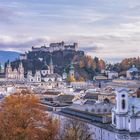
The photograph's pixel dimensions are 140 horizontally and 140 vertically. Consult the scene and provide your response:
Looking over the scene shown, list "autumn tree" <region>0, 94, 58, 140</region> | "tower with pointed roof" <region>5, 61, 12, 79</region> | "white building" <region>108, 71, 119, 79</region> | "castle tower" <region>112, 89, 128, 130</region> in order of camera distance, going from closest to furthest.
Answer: "autumn tree" <region>0, 94, 58, 140</region>, "castle tower" <region>112, 89, 128, 130</region>, "white building" <region>108, 71, 119, 79</region>, "tower with pointed roof" <region>5, 61, 12, 79</region>

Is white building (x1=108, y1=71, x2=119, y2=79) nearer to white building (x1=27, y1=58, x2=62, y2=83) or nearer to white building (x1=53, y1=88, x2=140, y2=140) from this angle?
white building (x1=27, y1=58, x2=62, y2=83)

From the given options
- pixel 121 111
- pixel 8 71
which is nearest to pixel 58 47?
pixel 8 71

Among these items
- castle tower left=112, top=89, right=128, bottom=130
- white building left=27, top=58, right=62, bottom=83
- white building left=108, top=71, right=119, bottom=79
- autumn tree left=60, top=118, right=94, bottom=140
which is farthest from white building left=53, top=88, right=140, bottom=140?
white building left=108, top=71, right=119, bottom=79

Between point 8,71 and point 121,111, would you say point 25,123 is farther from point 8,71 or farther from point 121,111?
point 8,71

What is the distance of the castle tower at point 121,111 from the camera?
4319 centimetres

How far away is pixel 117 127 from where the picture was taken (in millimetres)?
43219

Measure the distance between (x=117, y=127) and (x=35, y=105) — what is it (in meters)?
6.41

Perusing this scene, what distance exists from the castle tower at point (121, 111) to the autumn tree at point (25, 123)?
5.10 metres

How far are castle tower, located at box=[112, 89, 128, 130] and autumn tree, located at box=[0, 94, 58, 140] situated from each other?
5098 mm

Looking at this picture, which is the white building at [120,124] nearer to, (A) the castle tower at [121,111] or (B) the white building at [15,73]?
(A) the castle tower at [121,111]

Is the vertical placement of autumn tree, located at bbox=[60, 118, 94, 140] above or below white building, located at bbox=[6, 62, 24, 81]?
below

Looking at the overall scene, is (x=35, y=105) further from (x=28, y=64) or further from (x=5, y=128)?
(x=28, y=64)

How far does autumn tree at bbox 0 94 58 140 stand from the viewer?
38.8 metres

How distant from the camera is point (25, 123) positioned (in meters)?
40.5
